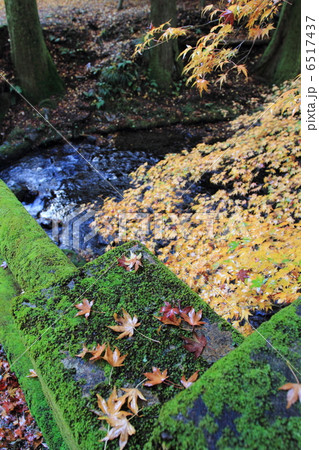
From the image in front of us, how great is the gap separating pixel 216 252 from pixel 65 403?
310cm

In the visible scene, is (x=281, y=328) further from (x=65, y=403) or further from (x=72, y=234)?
(x=72, y=234)

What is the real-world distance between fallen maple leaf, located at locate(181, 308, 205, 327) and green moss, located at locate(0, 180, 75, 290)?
0.99 meters

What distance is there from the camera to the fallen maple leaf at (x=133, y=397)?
135 centimetres

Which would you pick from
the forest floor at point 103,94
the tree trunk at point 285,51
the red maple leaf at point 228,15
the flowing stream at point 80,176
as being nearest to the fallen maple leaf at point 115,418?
the red maple leaf at point 228,15

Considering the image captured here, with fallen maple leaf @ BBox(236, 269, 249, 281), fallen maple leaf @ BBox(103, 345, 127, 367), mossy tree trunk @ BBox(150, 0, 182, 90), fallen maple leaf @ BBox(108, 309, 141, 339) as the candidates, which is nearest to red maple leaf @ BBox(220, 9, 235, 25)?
fallen maple leaf @ BBox(236, 269, 249, 281)

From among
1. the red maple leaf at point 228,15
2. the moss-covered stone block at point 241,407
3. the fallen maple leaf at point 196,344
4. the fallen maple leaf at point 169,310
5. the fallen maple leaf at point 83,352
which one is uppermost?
the red maple leaf at point 228,15

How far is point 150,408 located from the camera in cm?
135

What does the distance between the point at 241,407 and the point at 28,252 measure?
251 centimetres

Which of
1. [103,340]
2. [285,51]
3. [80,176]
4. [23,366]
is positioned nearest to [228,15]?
[103,340]

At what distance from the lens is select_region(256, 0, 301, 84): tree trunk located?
9633 mm

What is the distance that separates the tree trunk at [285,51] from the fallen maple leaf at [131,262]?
11232 mm

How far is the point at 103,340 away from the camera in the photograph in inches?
65.4

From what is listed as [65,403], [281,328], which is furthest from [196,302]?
[65,403]

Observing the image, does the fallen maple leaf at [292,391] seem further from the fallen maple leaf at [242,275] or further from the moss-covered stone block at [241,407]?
the fallen maple leaf at [242,275]
